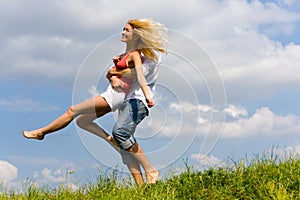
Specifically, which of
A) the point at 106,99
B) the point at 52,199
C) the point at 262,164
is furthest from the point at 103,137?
the point at 262,164

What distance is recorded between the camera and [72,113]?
811 centimetres

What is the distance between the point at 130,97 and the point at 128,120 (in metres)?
0.32

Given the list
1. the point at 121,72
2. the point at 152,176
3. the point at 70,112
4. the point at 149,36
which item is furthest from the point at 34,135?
the point at 149,36

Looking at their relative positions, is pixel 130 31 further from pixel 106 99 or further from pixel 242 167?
pixel 242 167

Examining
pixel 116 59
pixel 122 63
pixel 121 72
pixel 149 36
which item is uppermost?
pixel 149 36

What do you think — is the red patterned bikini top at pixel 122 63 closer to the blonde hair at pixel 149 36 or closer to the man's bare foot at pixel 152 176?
the blonde hair at pixel 149 36

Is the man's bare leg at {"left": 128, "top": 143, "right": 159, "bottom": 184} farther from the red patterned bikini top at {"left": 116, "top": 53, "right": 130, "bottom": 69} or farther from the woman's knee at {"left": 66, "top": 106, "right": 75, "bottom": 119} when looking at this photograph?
the red patterned bikini top at {"left": 116, "top": 53, "right": 130, "bottom": 69}

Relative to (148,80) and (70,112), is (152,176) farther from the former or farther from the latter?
(70,112)

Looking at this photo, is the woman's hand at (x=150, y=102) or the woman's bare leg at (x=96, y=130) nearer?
the woman's hand at (x=150, y=102)

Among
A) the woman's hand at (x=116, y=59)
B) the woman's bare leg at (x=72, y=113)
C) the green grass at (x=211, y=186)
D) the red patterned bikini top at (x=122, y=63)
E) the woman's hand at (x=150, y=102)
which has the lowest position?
the green grass at (x=211, y=186)

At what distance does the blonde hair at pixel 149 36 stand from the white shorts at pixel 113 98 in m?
0.69

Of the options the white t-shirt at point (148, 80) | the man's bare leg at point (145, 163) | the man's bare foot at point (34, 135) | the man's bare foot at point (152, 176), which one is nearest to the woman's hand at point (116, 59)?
the white t-shirt at point (148, 80)

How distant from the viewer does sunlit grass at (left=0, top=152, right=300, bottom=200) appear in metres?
7.19

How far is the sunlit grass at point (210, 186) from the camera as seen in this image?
7.19 m
